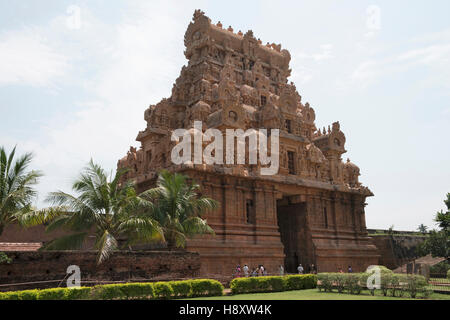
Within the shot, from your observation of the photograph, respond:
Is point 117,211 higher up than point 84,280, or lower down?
higher up

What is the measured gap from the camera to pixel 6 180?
17.5 meters

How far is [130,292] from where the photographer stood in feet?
52.8

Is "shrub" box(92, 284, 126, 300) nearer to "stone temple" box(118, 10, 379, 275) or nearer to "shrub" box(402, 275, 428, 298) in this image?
"stone temple" box(118, 10, 379, 275)

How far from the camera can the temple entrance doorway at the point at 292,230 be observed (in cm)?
3288

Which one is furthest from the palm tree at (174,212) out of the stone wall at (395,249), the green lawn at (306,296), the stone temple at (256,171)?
the stone wall at (395,249)

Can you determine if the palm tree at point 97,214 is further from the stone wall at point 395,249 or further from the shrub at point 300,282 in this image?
the stone wall at point 395,249

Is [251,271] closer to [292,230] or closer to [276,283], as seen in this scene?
[276,283]

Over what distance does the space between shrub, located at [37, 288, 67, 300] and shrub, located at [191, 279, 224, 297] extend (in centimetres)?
587

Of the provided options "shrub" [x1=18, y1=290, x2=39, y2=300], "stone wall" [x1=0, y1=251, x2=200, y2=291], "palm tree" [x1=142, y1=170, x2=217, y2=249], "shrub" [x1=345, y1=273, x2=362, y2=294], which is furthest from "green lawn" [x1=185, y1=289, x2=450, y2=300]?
"shrub" [x1=18, y1=290, x2=39, y2=300]

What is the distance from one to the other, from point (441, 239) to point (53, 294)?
1129 inches

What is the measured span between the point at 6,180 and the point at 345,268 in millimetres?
25834
